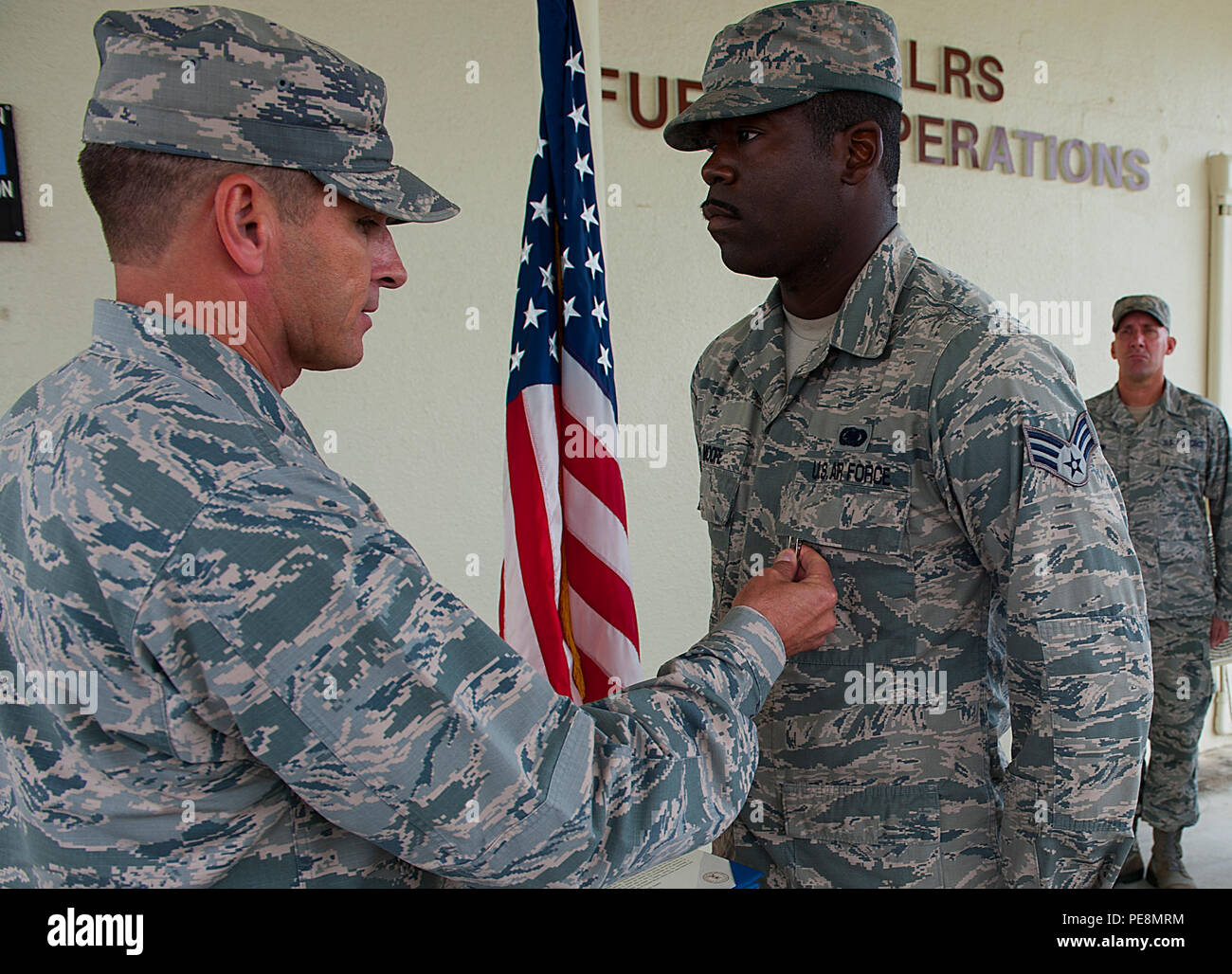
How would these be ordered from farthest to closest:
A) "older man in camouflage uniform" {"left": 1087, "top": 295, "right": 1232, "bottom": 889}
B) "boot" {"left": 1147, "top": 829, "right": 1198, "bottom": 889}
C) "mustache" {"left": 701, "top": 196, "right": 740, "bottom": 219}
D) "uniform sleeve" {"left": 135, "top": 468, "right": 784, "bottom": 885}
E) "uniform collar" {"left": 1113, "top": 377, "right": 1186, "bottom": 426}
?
"uniform collar" {"left": 1113, "top": 377, "right": 1186, "bottom": 426}, "older man in camouflage uniform" {"left": 1087, "top": 295, "right": 1232, "bottom": 889}, "boot" {"left": 1147, "top": 829, "right": 1198, "bottom": 889}, "mustache" {"left": 701, "top": 196, "right": 740, "bottom": 219}, "uniform sleeve" {"left": 135, "top": 468, "right": 784, "bottom": 885}

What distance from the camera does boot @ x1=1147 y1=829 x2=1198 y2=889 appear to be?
3510 millimetres

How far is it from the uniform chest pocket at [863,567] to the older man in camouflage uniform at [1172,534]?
275 cm

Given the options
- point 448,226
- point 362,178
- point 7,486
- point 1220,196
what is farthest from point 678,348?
point 1220,196

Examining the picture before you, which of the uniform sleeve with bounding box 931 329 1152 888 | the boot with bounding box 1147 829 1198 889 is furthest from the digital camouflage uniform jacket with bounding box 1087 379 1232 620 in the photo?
the uniform sleeve with bounding box 931 329 1152 888

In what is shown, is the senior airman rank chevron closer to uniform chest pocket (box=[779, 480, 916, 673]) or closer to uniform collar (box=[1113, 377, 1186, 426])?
uniform chest pocket (box=[779, 480, 916, 673])

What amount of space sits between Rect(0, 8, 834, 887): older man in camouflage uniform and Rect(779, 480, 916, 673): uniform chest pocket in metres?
0.46

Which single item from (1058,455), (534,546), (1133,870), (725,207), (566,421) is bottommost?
(1133,870)

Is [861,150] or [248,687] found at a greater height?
[861,150]

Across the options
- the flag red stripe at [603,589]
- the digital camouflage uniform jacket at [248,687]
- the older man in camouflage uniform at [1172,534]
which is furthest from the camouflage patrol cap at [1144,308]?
the digital camouflage uniform jacket at [248,687]

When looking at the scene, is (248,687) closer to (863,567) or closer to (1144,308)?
(863,567)

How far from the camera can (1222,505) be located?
3732 millimetres

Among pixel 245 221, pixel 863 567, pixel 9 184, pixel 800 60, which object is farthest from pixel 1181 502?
pixel 9 184

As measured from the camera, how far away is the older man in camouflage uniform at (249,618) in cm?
77

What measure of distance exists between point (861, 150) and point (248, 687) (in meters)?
1.18
